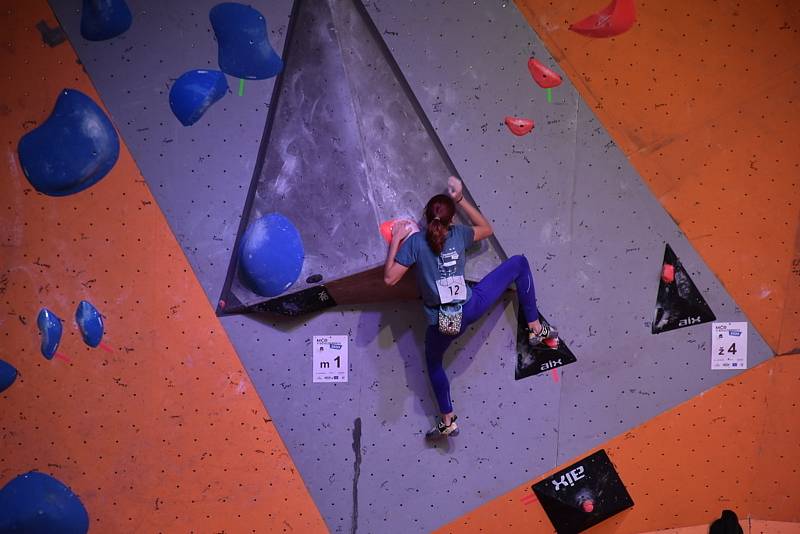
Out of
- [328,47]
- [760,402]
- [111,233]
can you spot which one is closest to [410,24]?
[328,47]

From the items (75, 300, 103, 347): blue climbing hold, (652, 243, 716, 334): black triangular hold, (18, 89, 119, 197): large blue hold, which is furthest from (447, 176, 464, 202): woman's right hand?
(75, 300, 103, 347): blue climbing hold

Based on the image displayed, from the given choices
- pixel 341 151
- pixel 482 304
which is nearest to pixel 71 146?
pixel 341 151

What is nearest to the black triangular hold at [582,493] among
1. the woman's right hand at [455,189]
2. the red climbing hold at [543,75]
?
the woman's right hand at [455,189]

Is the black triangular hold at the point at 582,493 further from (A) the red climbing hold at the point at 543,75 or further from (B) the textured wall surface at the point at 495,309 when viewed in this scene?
(A) the red climbing hold at the point at 543,75

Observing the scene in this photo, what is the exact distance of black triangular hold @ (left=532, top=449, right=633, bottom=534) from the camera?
11.0 ft

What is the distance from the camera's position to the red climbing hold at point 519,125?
3250 millimetres

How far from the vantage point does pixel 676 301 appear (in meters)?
3.32

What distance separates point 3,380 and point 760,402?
10.6 feet

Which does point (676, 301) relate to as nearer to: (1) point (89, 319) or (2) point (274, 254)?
(2) point (274, 254)

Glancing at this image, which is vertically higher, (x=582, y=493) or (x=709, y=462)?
(x=582, y=493)

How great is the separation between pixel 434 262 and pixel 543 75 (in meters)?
0.91

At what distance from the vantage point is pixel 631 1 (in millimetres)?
3221

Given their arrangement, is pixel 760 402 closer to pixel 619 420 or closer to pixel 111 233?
pixel 619 420

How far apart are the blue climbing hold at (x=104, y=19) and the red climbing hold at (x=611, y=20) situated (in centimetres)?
184
